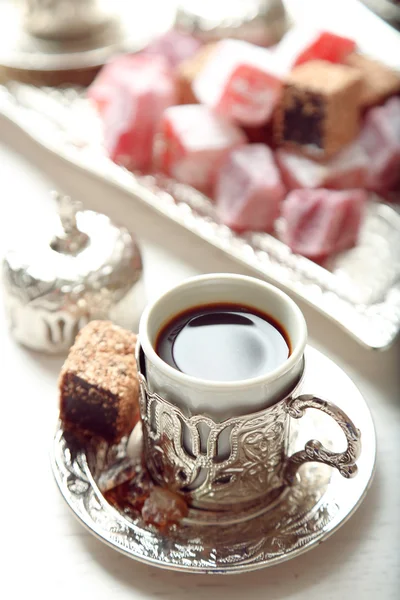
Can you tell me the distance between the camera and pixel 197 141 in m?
0.89

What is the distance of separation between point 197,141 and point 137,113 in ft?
0.31

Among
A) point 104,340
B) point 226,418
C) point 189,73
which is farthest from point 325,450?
point 189,73

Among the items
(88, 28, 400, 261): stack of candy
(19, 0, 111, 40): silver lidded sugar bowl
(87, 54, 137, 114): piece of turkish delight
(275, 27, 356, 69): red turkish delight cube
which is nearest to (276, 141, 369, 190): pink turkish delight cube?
(88, 28, 400, 261): stack of candy

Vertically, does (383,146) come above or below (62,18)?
above

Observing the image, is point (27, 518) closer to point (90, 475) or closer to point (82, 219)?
point (90, 475)

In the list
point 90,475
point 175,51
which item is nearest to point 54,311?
point 90,475

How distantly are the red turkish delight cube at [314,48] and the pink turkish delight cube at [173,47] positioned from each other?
0.52 ft

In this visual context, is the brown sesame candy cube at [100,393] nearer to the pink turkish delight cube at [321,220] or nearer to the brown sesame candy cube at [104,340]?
the brown sesame candy cube at [104,340]

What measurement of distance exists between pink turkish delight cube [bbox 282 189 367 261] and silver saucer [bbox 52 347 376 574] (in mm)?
266

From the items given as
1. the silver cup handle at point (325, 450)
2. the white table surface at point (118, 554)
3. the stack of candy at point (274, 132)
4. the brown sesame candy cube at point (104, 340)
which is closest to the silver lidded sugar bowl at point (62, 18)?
the stack of candy at point (274, 132)

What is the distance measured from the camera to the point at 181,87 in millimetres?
983

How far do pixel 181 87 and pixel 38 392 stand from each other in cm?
48

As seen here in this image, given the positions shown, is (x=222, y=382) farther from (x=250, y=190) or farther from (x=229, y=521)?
(x=250, y=190)

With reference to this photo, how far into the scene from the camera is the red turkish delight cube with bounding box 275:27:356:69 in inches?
37.6
